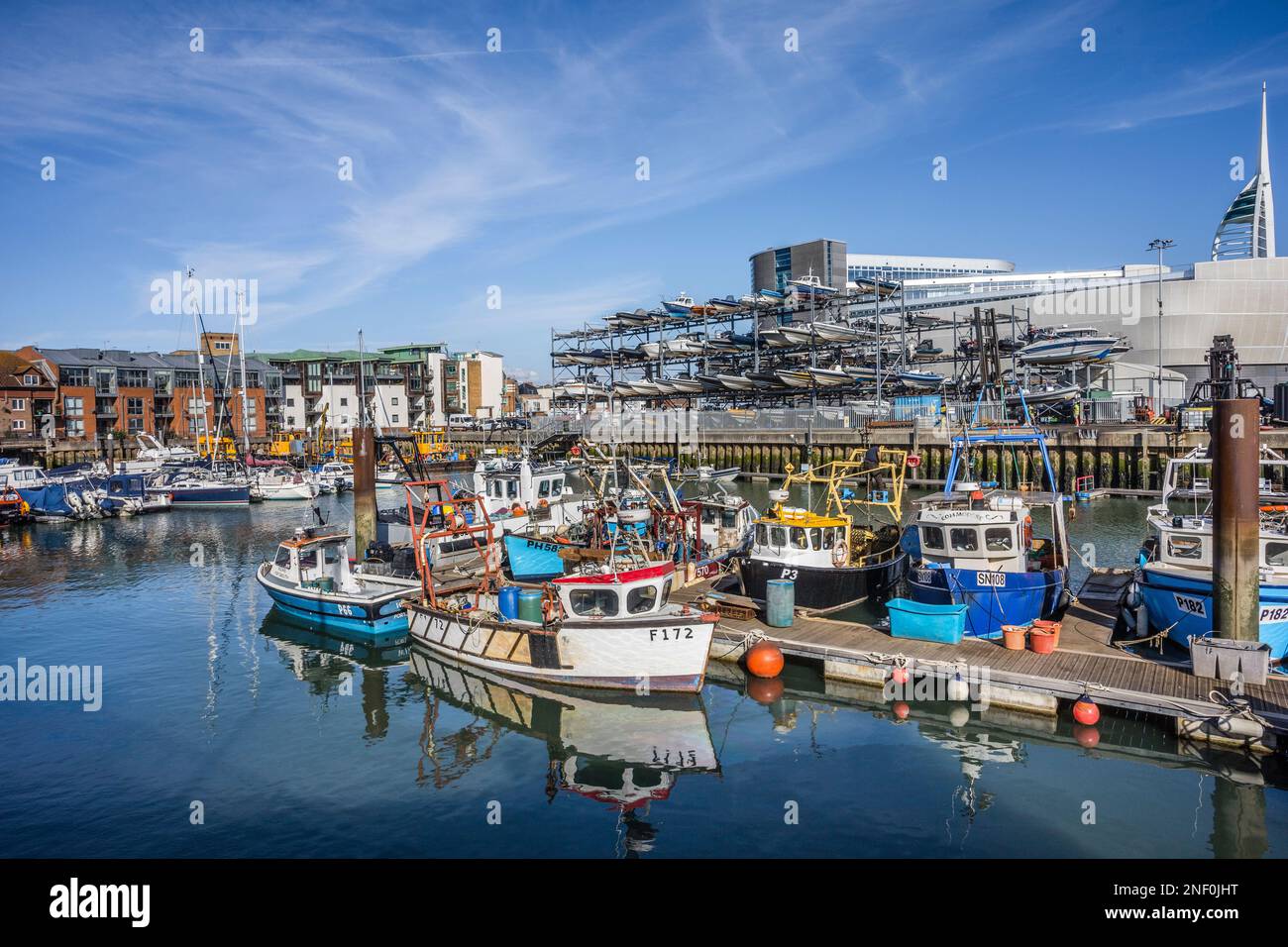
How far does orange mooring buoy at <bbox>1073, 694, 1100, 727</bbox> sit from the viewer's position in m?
14.1

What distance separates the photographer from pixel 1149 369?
7256cm

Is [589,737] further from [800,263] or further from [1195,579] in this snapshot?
[800,263]

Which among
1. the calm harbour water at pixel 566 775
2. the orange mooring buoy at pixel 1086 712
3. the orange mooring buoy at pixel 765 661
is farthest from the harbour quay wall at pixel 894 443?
the calm harbour water at pixel 566 775

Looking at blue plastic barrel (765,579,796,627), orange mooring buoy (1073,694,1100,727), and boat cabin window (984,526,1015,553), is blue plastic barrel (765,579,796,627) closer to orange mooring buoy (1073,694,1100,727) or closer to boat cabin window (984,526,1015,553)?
boat cabin window (984,526,1015,553)

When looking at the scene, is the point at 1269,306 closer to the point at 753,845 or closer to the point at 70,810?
the point at 753,845

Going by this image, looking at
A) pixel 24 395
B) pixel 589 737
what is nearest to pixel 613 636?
pixel 589 737

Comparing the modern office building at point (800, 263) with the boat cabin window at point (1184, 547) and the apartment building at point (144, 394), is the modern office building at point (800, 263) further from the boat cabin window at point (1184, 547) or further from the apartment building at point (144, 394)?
the boat cabin window at point (1184, 547)

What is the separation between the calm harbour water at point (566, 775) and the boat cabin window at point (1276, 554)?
6.16 meters

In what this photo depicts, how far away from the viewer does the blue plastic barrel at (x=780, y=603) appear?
19.2 metres
